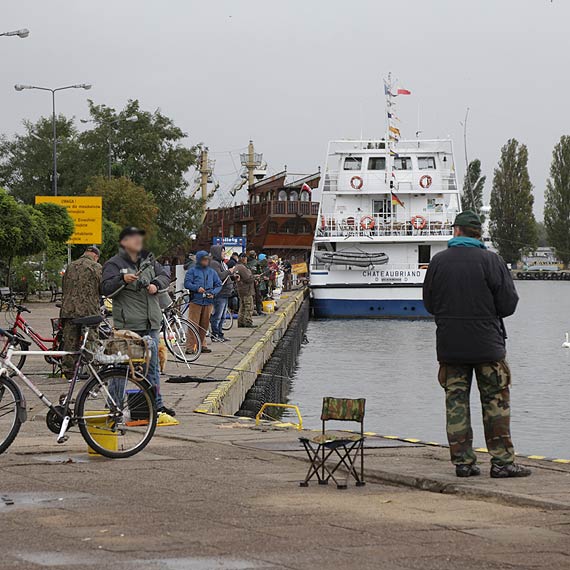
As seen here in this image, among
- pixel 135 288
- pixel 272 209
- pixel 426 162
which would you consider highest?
pixel 426 162

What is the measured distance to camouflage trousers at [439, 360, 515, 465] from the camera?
27.5 ft

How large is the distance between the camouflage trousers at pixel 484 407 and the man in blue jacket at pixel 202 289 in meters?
11.1

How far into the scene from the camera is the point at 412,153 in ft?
175

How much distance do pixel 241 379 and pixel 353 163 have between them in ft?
123

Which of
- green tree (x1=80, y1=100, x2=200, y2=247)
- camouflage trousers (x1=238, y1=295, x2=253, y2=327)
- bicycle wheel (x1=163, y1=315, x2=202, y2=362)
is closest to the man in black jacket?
bicycle wheel (x1=163, y1=315, x2=202, y2=362)

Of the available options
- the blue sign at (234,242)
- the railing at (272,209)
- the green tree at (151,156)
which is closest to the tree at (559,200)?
the railing at (272,209)

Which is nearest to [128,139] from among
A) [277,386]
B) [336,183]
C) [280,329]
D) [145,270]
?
[336,183]

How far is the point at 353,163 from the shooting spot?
177 feet

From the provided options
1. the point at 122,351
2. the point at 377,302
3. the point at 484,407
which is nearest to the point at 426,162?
the point at 377,302

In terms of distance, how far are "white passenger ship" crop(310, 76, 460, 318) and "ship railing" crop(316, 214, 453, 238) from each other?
0.04 meters

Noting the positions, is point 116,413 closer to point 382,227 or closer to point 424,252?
point 424,252

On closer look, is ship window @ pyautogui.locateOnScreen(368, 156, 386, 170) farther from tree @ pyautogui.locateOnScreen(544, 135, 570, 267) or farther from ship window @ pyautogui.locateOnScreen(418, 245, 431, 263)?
tree @ pyautogui.locateOnScreen(544, 135, 570, 267)

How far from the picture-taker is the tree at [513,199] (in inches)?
4921

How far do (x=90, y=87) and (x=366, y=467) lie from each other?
143ft
